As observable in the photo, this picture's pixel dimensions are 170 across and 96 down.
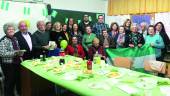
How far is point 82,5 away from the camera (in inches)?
291

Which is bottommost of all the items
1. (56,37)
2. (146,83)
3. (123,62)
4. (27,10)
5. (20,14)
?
(123,62)

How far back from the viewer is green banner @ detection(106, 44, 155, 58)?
5168 mm

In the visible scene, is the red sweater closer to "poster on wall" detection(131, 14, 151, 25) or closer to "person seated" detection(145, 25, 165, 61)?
"person seated" detection(145, 25, 165, 61)

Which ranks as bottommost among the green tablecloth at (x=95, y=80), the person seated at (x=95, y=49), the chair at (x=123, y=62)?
the chair at (x=123, y=62)

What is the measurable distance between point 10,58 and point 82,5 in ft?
12.8

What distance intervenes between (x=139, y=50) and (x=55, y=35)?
2.00m

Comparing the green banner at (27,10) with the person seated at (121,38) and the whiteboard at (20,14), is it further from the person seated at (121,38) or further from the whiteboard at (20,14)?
the person seated at (121,38)

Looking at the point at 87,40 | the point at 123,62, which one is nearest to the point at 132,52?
the point at 123,62

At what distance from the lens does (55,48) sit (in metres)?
5.14

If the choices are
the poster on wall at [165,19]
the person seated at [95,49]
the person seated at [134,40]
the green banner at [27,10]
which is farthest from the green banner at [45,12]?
the poster on wall at [165,19]

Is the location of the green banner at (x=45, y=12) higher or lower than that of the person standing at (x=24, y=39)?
higher

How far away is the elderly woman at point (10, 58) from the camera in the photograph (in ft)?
13.0

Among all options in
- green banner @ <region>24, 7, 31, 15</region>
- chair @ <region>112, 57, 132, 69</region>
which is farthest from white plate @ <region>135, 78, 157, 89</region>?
green banner @ <region>24, 7, 31, 15</region>

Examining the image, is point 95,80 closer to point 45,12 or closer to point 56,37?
point 56,37
